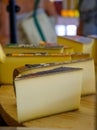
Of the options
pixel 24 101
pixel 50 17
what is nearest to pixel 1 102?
pixel 24 101

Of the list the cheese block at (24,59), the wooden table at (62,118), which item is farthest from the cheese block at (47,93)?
the cheese block at (24,59)

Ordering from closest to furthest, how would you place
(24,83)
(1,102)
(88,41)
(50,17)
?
(24,83) → (1,102) → (88,41) → (50,17)

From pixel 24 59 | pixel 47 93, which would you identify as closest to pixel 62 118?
pixel 47 93

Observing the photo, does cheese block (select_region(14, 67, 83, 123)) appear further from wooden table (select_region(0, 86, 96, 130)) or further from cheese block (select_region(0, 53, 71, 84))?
cheese block (select_region(0, 53, 71, 84))

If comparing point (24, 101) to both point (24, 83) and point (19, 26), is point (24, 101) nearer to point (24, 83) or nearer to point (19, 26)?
point (24, 83)

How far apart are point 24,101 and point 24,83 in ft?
0.11

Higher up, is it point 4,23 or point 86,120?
point 4,23

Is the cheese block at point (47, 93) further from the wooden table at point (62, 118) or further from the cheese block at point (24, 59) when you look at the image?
the cheese block at point (24, 59)

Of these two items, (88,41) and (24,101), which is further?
(88,41)

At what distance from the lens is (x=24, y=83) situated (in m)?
0.50

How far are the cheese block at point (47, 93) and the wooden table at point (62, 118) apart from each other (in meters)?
0.01

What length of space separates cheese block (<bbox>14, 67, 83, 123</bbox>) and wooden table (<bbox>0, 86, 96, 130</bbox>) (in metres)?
0.01

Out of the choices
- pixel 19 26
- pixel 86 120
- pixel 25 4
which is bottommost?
pixel 86 120

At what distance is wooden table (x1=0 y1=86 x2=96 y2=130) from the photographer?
0.49m
